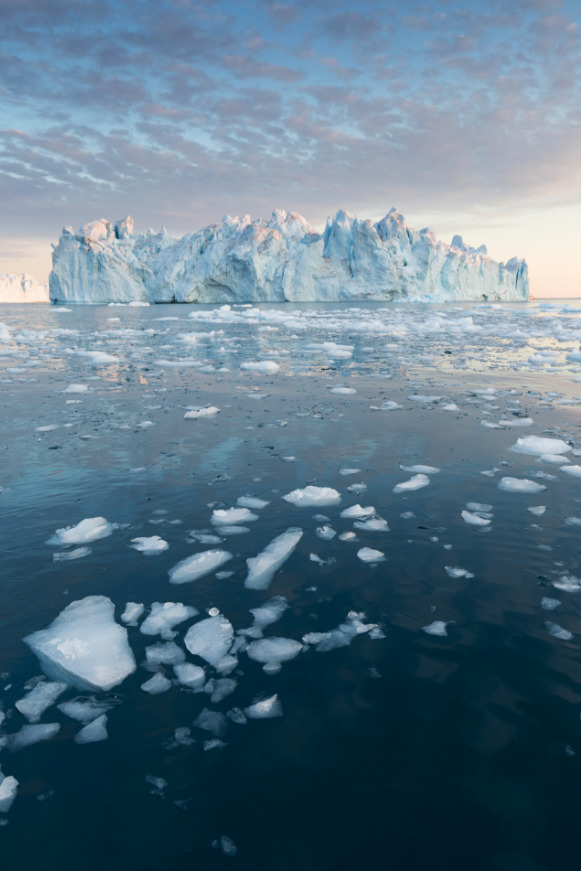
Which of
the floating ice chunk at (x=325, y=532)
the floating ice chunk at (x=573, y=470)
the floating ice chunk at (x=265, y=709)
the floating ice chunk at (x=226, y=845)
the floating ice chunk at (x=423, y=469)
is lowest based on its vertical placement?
the floating ice chunk at (x=226, y=845)

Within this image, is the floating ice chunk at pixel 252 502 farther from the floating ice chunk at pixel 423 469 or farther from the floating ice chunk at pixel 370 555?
the floating ice chunk at pixel 423 469

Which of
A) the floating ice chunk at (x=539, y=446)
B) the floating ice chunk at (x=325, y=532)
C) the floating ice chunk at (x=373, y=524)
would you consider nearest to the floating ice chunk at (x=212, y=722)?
the floating ice chunk at (x=325, y=532)

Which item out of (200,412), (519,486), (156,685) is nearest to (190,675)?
(156,685)

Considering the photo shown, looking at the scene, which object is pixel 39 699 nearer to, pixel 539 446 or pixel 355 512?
pixel 355 512

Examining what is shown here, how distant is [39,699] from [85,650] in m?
0.33

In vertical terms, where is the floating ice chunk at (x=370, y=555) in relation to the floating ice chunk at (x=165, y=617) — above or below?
above

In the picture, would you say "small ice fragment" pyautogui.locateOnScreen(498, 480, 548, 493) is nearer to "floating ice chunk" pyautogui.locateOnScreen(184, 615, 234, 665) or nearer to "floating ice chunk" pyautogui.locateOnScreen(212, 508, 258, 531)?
"floating ice chunk" pyautogui.locateOnScreen(212, 508, 258, 531)

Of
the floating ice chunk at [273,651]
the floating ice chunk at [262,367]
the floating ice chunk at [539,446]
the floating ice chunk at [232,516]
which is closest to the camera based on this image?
the floating ice chunk at [273,651]

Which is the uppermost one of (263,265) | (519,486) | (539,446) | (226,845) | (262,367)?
(263,265)

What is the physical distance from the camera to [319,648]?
297 centimetres

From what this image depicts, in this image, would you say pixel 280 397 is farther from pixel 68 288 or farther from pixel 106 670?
pixel 68 288

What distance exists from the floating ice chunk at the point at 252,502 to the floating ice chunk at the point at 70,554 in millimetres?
1468

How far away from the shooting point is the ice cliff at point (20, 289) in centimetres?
11831

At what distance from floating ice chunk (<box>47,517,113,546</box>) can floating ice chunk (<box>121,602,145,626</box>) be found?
1.13 metres
